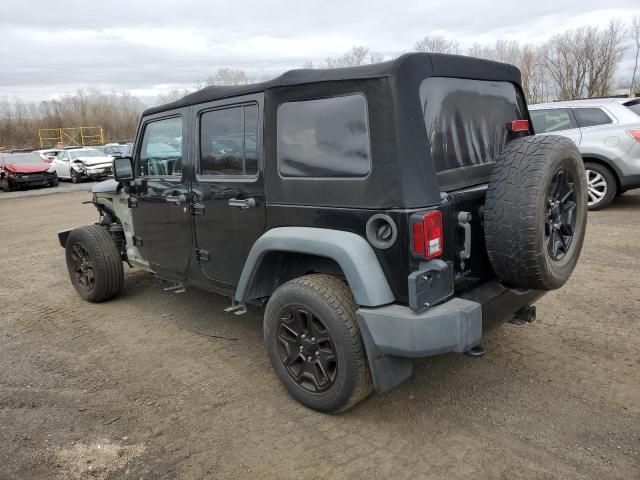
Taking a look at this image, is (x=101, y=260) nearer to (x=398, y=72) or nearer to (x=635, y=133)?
(x=398, y=72)

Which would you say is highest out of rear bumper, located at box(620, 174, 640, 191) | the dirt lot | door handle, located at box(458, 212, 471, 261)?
door handle, located at box(458, 212, 471, 261)

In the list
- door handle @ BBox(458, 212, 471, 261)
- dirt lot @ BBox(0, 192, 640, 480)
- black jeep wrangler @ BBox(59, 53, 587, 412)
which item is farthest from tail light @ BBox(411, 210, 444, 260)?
dirt lot @ BBox(0, 192, 640, 480)

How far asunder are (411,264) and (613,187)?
665 cm

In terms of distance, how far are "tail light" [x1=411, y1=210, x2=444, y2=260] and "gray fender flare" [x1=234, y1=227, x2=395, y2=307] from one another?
253mm

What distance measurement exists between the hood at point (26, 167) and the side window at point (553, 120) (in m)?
18.6

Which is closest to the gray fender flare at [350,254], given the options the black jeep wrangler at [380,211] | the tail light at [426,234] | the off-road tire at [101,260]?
the black jeep wrangler at [380,211]

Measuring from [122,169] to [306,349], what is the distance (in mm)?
2589

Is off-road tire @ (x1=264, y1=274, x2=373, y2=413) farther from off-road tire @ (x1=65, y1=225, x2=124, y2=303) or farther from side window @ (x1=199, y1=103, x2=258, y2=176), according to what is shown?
off-road tire @ (x1=65, y1=225, x2=124, y2=303)

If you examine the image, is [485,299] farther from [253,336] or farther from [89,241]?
[89,241]

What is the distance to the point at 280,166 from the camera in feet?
10.1

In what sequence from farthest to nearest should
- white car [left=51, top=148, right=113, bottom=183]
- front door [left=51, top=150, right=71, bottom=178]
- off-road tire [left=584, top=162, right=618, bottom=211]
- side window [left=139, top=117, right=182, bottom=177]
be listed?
front door [left=51, top=150, right=71, bottom=178] < white car [left=51, top=148, right=113, bottom=183] < off-road tire [left=584, top=162, right=618, bottom=211] < side window [left=139, top=117, right=182, bottom=177]

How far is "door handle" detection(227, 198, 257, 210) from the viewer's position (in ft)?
10.7

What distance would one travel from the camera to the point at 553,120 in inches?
332

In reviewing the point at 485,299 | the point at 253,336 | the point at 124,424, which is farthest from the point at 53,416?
the point at 485,299
